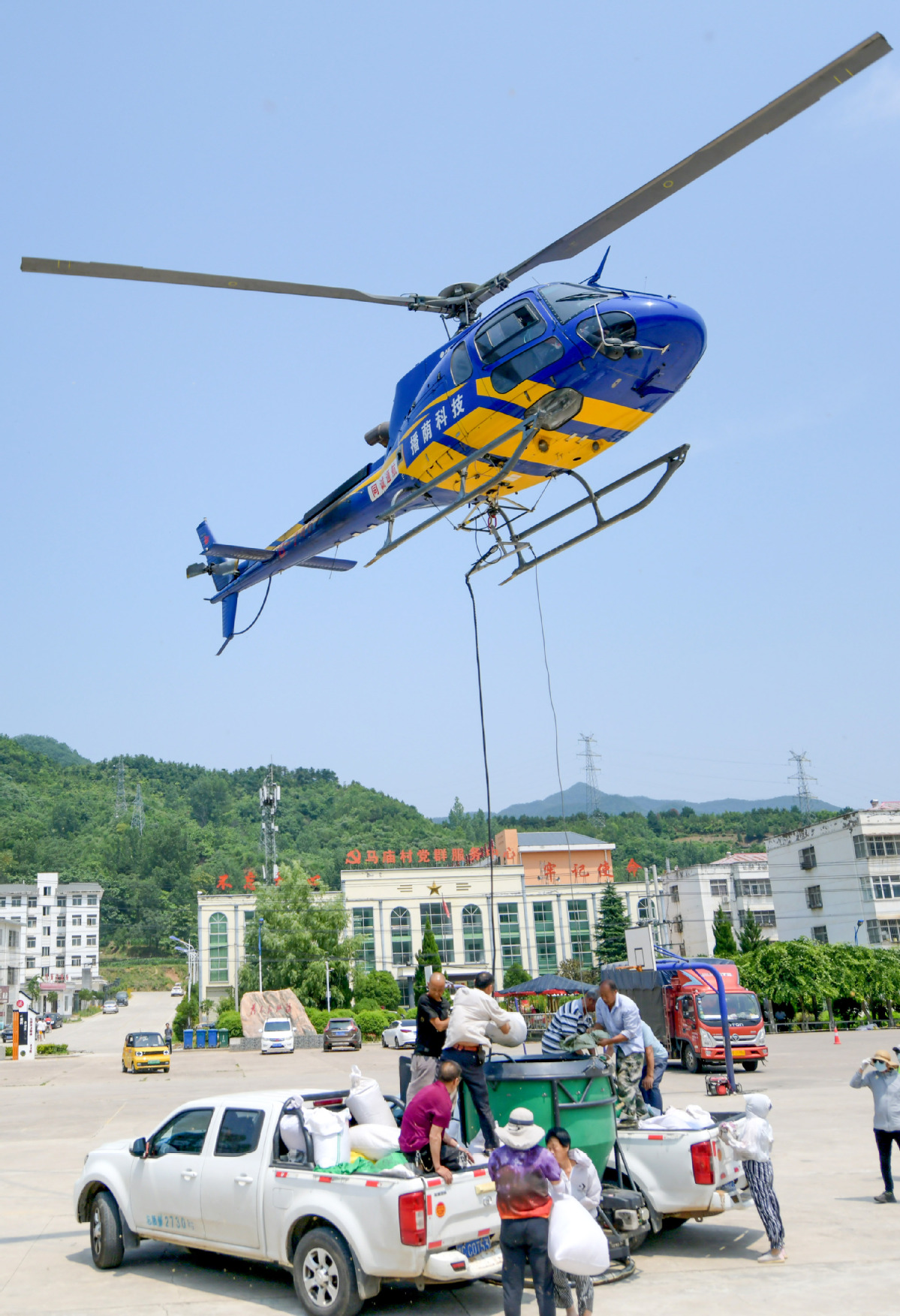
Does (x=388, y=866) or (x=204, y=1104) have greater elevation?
(x=388, y=866)

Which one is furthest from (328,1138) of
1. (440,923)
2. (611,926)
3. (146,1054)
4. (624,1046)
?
(440,923)

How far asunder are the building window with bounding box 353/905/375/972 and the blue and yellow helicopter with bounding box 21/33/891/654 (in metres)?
57.3

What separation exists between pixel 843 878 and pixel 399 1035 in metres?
26.5

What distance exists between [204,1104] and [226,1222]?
2.83 ft

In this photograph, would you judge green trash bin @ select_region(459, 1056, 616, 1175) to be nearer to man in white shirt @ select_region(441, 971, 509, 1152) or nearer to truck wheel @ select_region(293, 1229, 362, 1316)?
man in white shirt @ select_region(441, 971, 509, 1152)

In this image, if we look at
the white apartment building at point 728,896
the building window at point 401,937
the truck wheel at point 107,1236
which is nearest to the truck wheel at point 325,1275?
the truck wheel at point 107,1236

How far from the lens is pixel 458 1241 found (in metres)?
6.32

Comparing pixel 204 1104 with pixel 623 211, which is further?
pixel 623 211

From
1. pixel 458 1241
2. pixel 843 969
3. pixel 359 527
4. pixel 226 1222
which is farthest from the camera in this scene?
pixel 843 969

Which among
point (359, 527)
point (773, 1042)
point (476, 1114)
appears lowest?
point (773, 1042)

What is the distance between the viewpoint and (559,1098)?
7.39 metres

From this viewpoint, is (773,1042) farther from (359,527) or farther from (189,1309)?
(189,1309)

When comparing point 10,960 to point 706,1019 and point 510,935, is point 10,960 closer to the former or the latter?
point 510,935

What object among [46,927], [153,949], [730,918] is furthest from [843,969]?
[153,949]
